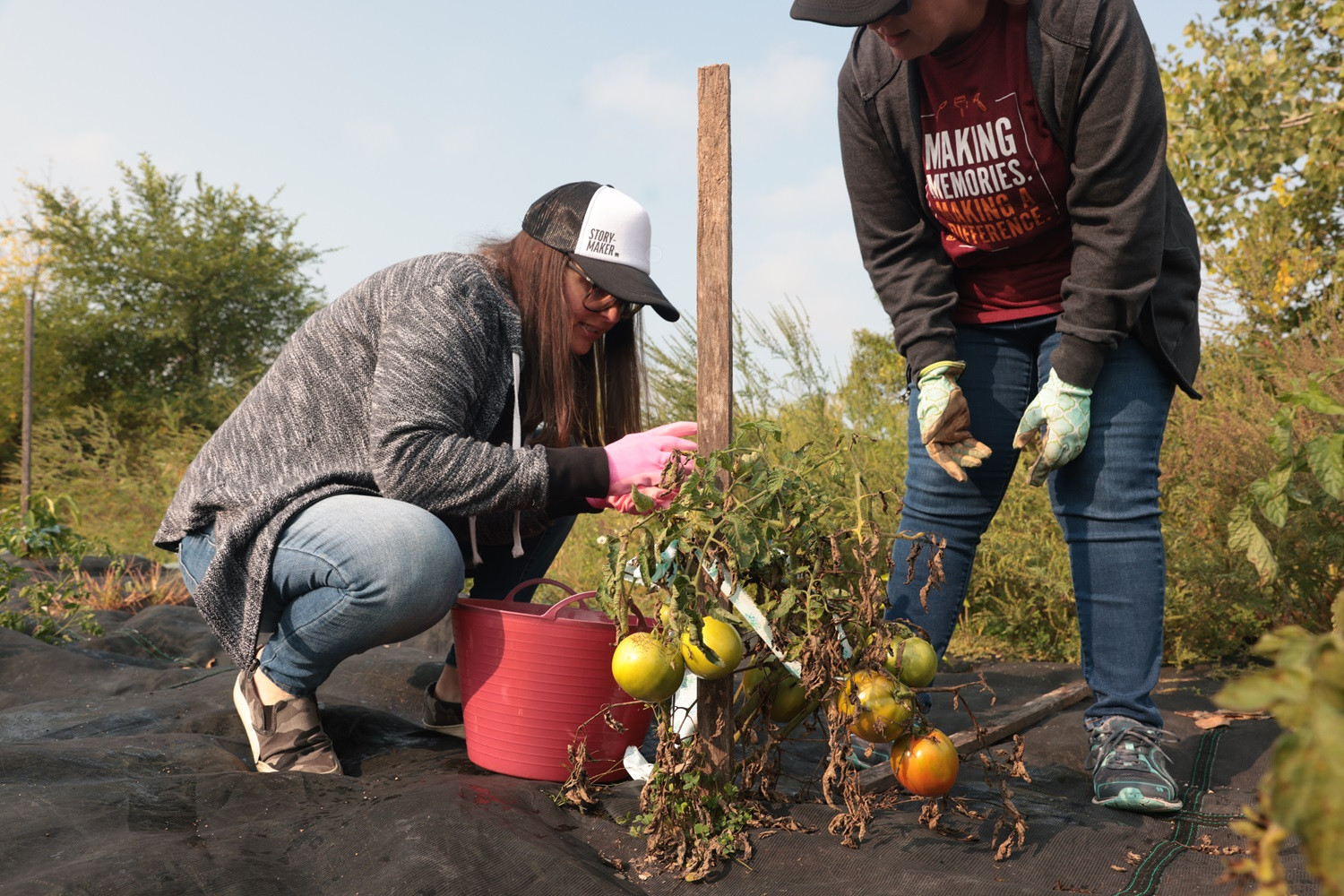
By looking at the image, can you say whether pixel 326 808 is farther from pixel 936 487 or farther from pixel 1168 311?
pixel 1168 311

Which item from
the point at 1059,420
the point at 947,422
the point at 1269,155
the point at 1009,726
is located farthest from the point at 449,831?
the point at 1269,155

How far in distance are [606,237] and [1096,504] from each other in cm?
111

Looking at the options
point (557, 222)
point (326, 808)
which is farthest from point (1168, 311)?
point (326, 808)

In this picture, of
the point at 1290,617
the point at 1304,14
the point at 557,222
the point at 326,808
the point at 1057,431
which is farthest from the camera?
the point at 1304,14

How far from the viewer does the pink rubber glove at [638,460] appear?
1881 millimetres

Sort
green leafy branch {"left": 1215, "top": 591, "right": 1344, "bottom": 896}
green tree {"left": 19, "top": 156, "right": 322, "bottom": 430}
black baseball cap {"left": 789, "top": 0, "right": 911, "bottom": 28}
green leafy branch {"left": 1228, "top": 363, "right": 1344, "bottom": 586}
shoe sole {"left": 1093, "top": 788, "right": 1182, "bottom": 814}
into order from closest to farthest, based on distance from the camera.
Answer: green leafy branch {"left": 1215, "top": 591, "right": 1344, "bottom": 896}
green leafy branch {"left": 1228, "top": 363, "right": 1344, "bottom": 586}
black baseball cap {"left": 789, "top": 0, "right": 911, "bottom": 28}
shoe sole {"left": 1093, "top": 788, "right": 1182, "bottom": 814}
green tree {"left": 19, "top": 156, "right": 322, "bottom": 430}

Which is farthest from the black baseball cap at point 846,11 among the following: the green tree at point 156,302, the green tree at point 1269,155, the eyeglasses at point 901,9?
the green tree at point 156,302

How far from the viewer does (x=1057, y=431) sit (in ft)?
6.09

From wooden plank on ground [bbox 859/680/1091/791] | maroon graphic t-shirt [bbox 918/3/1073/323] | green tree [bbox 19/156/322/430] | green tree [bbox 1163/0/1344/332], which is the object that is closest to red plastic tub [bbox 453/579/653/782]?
wooden plank on ground [bbox 859/680/1091/791]

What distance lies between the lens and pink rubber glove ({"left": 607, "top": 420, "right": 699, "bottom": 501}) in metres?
1.88

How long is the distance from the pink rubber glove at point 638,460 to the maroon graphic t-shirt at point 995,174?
0.70 metres

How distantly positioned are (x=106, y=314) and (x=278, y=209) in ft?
8.43

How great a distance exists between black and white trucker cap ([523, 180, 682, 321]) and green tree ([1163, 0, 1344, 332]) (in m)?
3.68

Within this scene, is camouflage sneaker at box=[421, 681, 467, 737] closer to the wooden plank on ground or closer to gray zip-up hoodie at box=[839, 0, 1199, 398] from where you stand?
the wooden plank on ground
